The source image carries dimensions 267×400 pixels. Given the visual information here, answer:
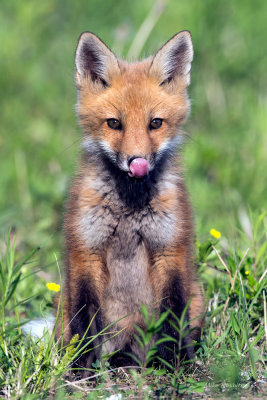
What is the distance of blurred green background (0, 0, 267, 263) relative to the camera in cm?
574

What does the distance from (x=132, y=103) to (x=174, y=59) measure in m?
0.52

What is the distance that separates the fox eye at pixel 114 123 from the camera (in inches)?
132

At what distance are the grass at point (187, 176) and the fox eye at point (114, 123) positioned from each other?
443 millimetres

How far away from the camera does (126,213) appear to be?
3.38m

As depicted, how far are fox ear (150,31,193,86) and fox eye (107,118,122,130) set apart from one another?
42 cm

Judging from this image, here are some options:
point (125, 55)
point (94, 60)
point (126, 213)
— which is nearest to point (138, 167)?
point (126, 213)

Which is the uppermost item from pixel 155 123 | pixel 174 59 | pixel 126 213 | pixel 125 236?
pixel 174 59

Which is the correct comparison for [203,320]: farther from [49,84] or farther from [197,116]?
[49,84]

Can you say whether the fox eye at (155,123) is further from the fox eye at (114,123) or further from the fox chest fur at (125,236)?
the fox chest fur at (125,236)

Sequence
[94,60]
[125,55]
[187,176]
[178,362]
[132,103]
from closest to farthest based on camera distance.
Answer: [178,362] < [132,103] < [94,60] < [187,176] < [125,55]

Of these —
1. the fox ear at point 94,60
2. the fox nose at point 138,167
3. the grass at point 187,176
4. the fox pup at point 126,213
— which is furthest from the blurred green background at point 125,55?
the fox nose at point 138,167

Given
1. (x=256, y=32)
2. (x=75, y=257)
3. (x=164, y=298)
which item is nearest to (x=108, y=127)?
(x=75, y=257)

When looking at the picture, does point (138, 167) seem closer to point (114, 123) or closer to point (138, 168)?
point (138, 168)

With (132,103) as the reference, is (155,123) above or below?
below
